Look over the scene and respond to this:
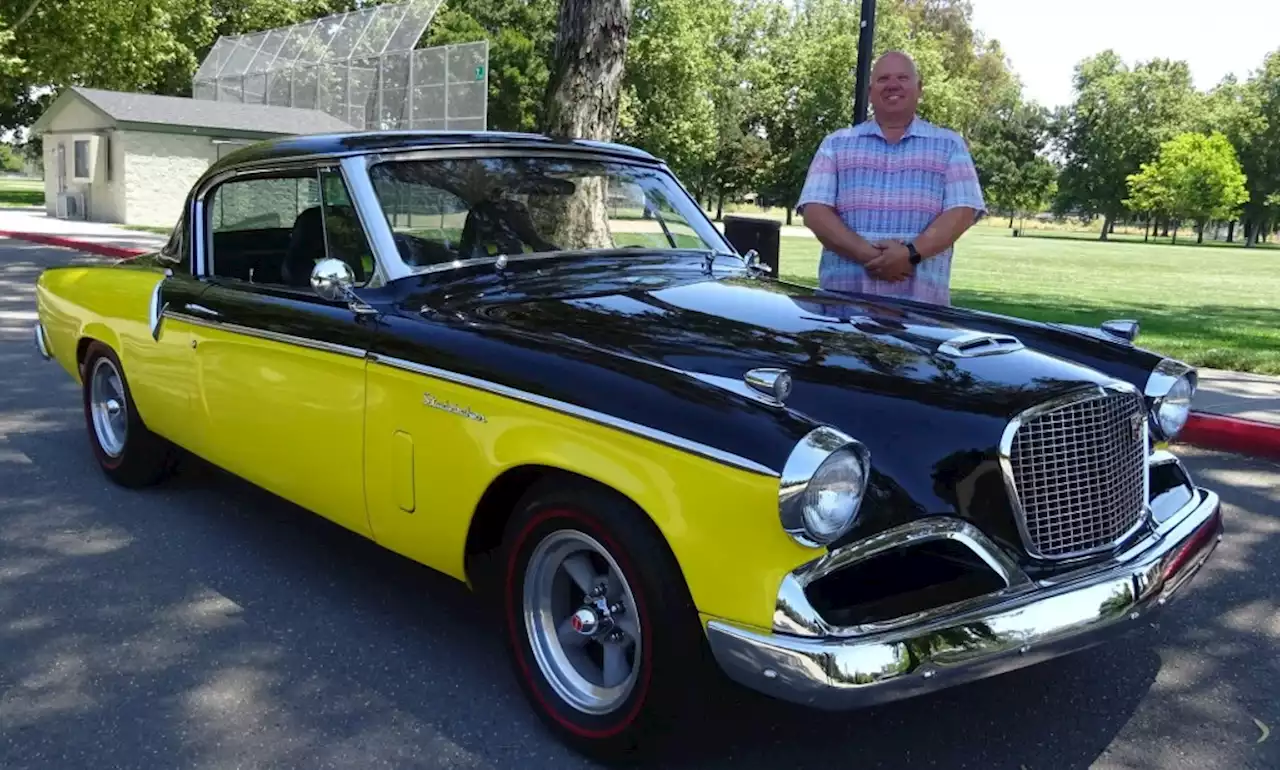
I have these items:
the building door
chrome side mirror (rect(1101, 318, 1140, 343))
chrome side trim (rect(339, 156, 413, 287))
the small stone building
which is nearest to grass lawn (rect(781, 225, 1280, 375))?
chrome side mirror (rect(1101, 318, 1140, 343))

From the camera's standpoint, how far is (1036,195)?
285ft

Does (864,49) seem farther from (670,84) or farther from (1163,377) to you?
(670,84)

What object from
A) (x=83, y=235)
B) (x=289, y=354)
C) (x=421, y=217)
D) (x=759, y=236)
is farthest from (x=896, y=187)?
(x=83, y=235)

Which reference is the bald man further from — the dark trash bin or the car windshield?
the dark trash bin

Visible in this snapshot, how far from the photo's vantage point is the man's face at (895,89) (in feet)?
15.8

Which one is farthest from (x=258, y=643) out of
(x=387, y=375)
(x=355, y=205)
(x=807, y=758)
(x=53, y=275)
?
(x=53, y=275)

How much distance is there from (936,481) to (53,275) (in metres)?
5.19

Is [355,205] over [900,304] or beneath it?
over

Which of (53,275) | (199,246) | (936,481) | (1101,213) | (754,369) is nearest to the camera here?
(936,481)

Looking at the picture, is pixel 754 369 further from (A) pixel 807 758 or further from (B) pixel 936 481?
(A) pixel 807 758

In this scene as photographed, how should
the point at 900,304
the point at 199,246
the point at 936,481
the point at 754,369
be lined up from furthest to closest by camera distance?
1. the point at 199,246
2. the point at 900,304
3. the point at 754,369
4. the point at 936,481

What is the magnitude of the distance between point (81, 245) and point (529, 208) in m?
18.9

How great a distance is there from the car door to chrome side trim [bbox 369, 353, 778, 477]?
11.2 inches

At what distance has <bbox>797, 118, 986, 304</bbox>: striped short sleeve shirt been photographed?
4.85 meters
